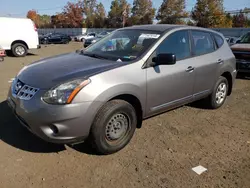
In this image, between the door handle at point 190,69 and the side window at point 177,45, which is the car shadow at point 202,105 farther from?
the side window at point 177,45

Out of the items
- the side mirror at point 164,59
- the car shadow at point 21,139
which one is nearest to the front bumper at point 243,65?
the side mirror at point 164,59

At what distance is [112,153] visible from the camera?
3.28 metres

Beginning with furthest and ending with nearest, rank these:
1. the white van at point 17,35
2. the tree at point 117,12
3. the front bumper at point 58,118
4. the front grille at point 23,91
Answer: the tree at point 117,12 → the white van at point 17,35 → the front grille at point 23,91 → the front bumper at point 58,118

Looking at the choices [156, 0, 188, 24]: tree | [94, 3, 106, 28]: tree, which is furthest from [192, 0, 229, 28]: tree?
[94, 3, 106, 28]: tree

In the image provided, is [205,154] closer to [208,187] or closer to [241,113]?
[208,187]

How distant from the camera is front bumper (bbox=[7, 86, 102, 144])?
2.71m

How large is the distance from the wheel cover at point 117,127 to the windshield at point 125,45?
0.87 m

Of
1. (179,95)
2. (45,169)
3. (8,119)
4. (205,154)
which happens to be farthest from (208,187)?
(8,119)

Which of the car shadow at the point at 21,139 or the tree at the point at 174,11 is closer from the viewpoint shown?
the car shadow at the point at 21,139

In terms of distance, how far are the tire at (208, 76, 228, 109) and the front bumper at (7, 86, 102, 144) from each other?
287 cm

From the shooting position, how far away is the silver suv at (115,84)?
277 centimetres

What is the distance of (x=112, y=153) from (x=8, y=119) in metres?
2.15

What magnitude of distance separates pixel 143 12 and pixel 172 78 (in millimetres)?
58715

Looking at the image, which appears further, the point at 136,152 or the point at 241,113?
the point at 241,113
